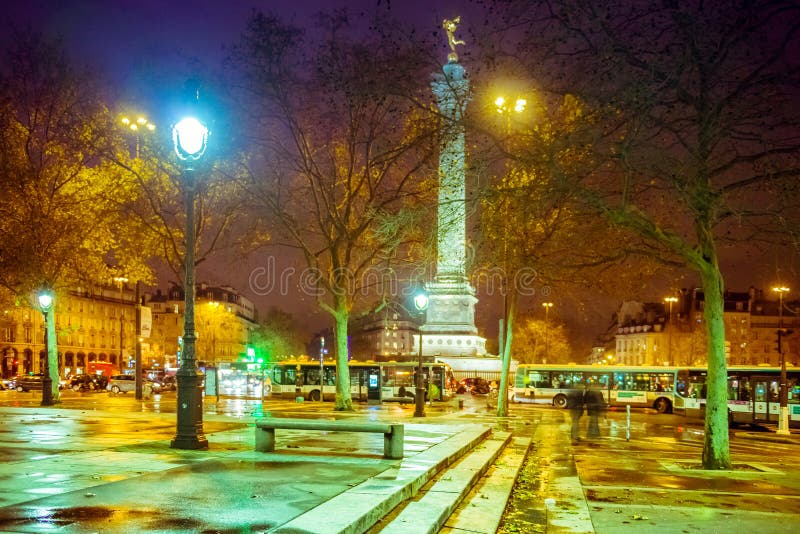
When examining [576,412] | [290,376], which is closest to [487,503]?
[576,412]

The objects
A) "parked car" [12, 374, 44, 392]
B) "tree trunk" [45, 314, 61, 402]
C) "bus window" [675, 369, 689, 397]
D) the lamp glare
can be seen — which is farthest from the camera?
"parked car" [12, 374, 44, 392]

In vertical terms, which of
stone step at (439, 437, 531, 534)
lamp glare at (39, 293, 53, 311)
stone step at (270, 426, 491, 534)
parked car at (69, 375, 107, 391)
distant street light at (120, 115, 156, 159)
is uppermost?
distant street light at (120, 115, 156, 159)

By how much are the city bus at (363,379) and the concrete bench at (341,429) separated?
33.6 metres

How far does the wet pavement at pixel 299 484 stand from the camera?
753 centimetres

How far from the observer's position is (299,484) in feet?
30.9

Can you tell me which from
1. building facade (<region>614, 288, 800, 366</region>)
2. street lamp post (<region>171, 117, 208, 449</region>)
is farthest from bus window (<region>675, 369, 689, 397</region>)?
building facade (<region>614, 288, 800, 366</region>)

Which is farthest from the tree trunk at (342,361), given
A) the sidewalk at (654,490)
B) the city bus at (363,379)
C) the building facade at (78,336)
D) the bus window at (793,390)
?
the building facade at (78,336)

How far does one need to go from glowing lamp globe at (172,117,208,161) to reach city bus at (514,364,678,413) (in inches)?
1413

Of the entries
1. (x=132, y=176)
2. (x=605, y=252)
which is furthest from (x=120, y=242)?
(x=605, y=252)

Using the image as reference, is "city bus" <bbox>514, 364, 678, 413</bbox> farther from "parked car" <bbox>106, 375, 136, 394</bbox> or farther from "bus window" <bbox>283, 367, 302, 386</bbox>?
→ "parked car" <bbox>106, 375, 136, 394</bbox>

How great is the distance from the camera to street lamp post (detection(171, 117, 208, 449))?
538 inches

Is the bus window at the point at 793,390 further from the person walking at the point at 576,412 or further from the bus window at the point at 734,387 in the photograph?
the person walking at the point at 576,412

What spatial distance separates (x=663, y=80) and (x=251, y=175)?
20312 mm

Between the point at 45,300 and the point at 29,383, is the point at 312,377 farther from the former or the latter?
the point at 29,383
